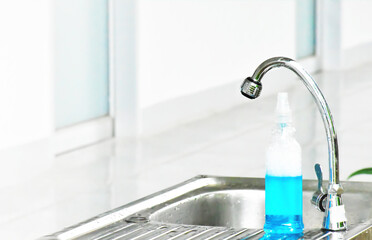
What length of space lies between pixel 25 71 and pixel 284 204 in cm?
373

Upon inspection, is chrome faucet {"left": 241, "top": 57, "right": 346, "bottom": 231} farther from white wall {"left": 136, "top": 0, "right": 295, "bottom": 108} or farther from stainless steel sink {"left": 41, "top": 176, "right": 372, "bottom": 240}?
white wall {"left": 136, "top": 0, "right": 295, "bottom": 108}

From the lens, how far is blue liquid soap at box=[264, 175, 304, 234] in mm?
1921

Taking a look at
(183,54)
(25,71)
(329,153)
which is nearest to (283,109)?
(329,153)

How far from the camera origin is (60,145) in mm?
6227

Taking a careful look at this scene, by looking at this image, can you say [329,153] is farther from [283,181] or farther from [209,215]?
[209,215]

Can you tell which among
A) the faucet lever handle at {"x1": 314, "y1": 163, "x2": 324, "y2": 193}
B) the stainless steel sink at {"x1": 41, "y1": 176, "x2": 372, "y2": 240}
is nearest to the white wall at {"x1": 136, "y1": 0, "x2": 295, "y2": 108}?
the stainless steel sink at {"x1": 41, "y1": 176, "x2": 372, "y2": 240}

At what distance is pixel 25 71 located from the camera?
5457 mm

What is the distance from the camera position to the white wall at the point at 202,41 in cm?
693

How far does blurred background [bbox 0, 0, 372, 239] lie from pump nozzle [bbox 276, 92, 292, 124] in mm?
2588

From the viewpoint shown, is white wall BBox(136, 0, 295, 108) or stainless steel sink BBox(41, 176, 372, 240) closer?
stainless steel sink BBox(41, 176, 372, 240)

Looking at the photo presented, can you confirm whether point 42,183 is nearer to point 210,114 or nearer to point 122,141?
point 122,141

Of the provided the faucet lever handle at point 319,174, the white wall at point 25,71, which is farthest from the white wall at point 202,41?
the faucet lever handle at point 319,174

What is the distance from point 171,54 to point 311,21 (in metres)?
3.81

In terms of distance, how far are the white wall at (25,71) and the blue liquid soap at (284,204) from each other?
11.6ft
